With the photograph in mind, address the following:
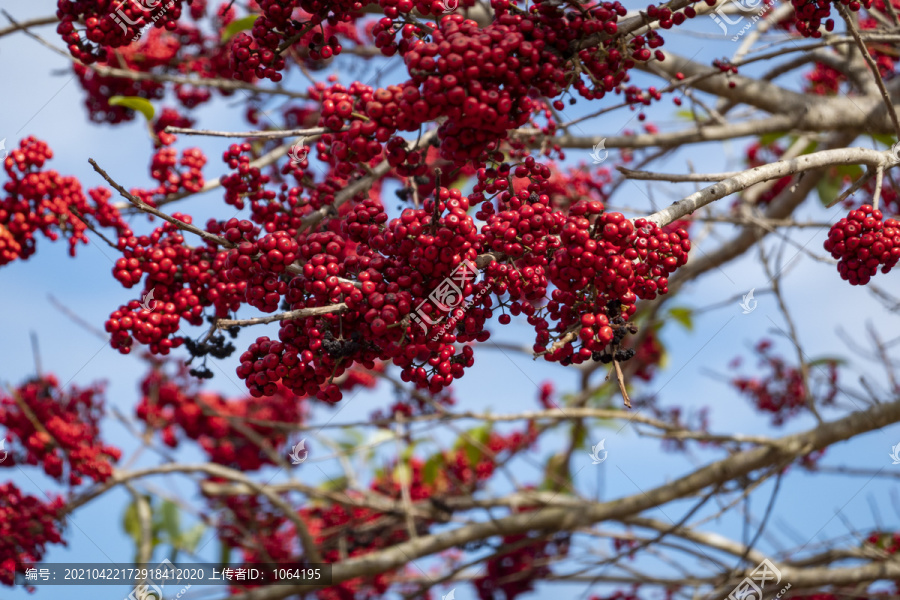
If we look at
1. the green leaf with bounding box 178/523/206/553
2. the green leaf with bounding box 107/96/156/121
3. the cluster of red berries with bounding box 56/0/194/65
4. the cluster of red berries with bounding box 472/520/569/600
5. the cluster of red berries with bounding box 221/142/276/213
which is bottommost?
the cluster of red berries with bounding box 472/520/569/600

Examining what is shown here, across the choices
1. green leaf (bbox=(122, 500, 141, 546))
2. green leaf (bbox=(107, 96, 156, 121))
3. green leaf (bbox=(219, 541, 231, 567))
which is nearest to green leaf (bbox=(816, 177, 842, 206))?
green leaf (bbox=(107, 96, 156, 121))

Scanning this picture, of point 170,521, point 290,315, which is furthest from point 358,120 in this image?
point 170,521

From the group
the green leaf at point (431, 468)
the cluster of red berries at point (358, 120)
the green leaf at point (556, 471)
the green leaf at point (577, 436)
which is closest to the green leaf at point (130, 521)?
the green leaf at point (431, 468)

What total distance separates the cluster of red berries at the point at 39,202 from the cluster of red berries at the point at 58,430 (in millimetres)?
1430

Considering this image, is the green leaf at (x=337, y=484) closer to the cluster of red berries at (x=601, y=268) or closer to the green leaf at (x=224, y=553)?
the green leaf at (x=224, y=553)

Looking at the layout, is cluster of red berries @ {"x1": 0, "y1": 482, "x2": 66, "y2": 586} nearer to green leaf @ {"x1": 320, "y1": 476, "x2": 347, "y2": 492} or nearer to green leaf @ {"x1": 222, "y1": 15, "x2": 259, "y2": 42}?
green leaf @ {"x1": 320, "y1": 476, "x2": 347, "y2": 492}

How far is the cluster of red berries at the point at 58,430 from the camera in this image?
13.2ft

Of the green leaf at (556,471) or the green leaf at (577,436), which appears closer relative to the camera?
the green leaf at (577,436)

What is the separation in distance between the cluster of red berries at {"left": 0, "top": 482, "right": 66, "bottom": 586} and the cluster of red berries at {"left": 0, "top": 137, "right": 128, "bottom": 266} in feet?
5.30

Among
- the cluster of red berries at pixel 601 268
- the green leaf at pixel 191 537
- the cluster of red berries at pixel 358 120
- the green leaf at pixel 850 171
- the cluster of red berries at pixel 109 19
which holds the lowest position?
the cluster of red berries at pixel 601 268

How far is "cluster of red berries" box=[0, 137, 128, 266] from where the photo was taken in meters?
2.83

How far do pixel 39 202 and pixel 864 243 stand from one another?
302 cm

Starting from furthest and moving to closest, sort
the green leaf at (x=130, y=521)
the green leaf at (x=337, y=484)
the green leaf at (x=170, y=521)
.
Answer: the green leaf at (x=130, y=521) < the green leaf at (x=170, y=521) < the green leaf at (x=337, y=484)

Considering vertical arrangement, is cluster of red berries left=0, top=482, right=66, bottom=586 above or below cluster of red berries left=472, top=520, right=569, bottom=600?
above
